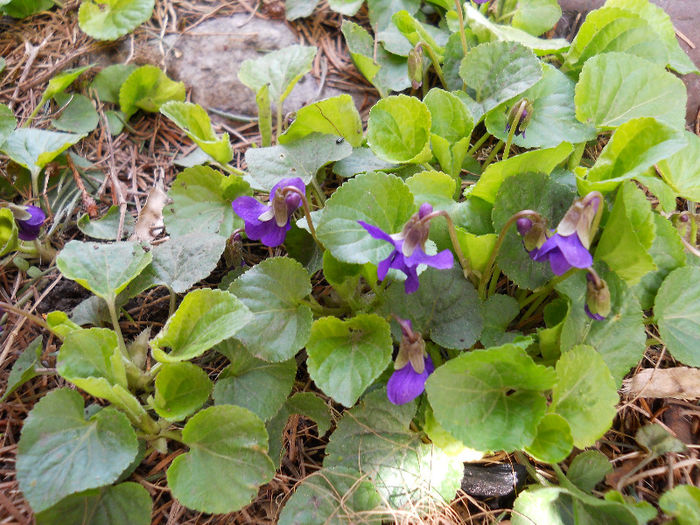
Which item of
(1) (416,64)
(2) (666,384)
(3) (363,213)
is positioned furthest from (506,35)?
(2) (666,384)

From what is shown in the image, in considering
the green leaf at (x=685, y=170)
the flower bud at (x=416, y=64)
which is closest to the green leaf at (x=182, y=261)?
the flower bud at (x=416, y=64)

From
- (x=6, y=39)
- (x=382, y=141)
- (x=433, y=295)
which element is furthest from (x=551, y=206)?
(x=6, y=39)

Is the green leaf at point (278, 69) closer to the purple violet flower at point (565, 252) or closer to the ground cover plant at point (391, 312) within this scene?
the ground cover plant at point (391, 312)

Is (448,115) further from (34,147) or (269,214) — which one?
(34,147)

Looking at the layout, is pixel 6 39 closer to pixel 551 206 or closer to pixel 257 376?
pixel 257 376

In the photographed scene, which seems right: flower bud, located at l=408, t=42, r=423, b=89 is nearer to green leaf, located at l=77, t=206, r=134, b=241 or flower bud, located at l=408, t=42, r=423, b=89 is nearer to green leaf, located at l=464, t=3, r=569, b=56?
green leaf, located at l=464, t=3, r=569, b=56

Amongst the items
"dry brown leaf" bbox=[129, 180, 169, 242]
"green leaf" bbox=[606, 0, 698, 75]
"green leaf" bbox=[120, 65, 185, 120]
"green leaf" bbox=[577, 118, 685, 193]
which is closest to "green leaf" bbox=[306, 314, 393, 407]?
"green leaf" bbox=[577, 118, 685, 193]
